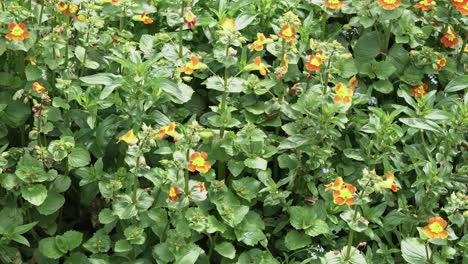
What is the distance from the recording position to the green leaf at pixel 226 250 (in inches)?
107

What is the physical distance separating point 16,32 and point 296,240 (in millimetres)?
1429

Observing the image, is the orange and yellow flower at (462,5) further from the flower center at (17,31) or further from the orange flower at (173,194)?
the flower center at (17,31)

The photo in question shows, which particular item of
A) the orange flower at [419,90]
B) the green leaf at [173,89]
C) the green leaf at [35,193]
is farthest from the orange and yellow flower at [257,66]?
the green leaf at [35,193]

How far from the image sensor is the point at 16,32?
2990 millimetres

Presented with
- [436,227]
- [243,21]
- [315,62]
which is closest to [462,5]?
[315,62]

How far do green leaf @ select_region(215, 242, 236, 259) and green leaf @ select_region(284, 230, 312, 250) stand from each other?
22 cm

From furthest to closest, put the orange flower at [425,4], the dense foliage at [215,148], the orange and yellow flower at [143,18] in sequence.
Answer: the orange flower at [425,4]
the orange and yellow flower at [143,18]
the dense foliage at [215,148]

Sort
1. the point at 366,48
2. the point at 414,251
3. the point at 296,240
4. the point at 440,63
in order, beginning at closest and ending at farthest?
1. the point at 414,251
2. the point at 296,240
3. the point at 440,63
4. the point at 366,48

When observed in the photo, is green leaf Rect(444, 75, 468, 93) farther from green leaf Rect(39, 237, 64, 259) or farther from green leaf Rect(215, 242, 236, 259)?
green leaf Rect(39, 237, 64, 259)

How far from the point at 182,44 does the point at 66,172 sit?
2.87 feet

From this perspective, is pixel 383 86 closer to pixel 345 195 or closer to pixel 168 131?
pixel 345 195

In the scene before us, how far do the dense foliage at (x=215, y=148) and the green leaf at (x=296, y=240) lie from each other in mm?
11

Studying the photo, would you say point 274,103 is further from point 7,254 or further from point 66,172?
point 7,254

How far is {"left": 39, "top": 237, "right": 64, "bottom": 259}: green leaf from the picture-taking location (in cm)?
273
